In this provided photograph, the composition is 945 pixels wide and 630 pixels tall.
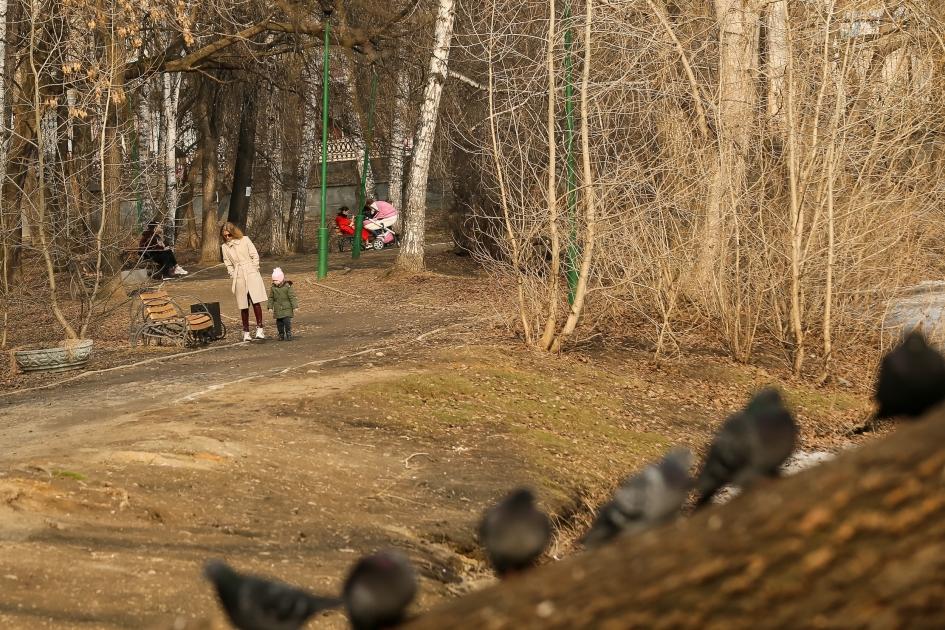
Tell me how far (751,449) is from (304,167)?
112 ft

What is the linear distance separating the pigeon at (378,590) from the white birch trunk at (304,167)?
29.4 metres

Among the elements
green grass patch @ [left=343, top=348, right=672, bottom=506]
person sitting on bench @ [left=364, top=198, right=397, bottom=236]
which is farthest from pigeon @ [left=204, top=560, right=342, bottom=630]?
person sitting on bench @ [left=364, top=198, right=397, bottom=236]

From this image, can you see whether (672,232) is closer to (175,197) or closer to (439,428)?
(439,428)

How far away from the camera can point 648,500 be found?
7.36 feet

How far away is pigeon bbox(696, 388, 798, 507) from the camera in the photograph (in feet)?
7.32

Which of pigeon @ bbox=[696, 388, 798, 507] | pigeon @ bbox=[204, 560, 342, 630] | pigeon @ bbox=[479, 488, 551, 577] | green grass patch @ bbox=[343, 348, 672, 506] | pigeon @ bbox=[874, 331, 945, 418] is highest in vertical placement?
pigeon @ bbox=[874, 331, 945, 418]

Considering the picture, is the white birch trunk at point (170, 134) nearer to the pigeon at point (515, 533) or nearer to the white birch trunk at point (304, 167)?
the white birch trunk at point (304, 167)

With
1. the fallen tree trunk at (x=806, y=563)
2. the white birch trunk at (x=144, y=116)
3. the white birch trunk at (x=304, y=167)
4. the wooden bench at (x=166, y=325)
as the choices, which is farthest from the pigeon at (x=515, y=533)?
the white birch trunk at (x=144, y=116)

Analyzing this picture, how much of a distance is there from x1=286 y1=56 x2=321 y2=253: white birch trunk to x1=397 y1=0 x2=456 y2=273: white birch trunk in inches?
267

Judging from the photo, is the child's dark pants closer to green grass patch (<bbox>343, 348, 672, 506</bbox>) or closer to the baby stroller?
green grass patch (<bbox>343, 348, 672, 506</bbox>)

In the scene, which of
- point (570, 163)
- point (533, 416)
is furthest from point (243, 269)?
point (533, 416)

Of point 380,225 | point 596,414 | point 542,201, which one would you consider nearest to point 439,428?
point 596,414

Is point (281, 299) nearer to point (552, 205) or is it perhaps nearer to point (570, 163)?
point (552, 205)

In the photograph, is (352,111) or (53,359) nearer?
(53,359)
